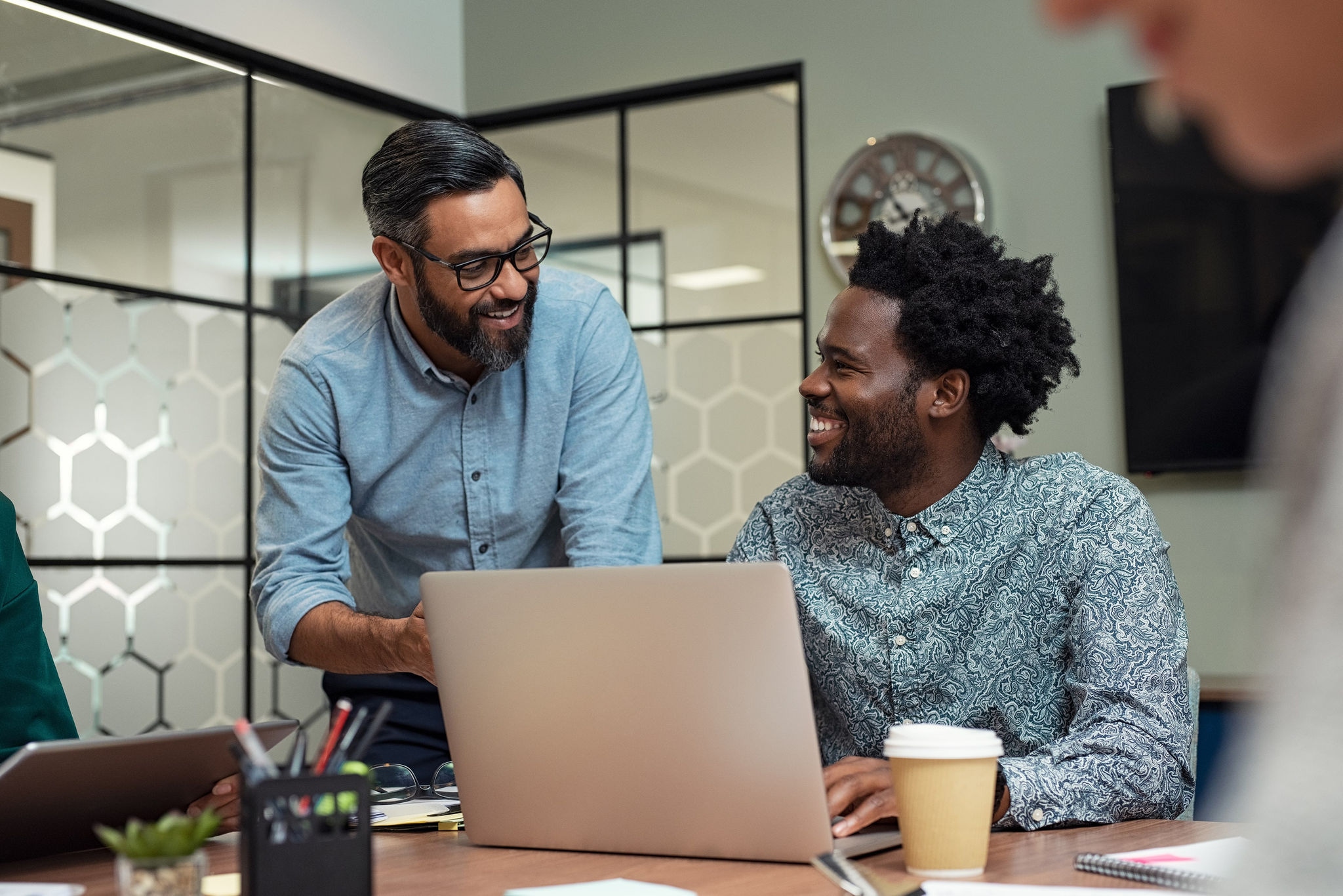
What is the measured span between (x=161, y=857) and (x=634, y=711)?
436mm

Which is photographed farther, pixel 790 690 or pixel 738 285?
pixel 738 285

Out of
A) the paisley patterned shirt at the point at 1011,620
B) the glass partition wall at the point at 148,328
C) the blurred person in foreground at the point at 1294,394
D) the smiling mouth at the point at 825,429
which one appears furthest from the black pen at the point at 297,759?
the glass partition wall at the point at 148,328

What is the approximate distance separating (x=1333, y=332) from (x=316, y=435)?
175 centimetres

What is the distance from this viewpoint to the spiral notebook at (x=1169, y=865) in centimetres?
100

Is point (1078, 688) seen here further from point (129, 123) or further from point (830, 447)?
point (129, 123)

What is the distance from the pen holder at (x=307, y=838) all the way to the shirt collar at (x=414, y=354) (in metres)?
1.16

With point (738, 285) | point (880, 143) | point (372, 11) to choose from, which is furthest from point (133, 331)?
point (880, 143)

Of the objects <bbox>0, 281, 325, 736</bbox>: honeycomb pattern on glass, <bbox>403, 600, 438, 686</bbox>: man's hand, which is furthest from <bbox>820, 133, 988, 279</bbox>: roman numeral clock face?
<bbox>403, 600, 438, 686</bbox>: man's hand

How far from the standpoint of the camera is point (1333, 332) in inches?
14.3

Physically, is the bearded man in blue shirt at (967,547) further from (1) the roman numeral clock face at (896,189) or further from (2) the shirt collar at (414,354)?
(1) the roman numeral clock face at (896,189)

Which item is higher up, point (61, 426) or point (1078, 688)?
point (61, 426)

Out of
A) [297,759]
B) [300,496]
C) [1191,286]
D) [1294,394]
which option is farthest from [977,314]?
[1191,286]

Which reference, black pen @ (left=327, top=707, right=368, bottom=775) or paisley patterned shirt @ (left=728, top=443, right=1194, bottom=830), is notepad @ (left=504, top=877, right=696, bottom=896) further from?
paisley patterned shirt @ (left=728, top=443, right=1194, bottom=830)

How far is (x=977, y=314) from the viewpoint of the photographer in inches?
66.7
